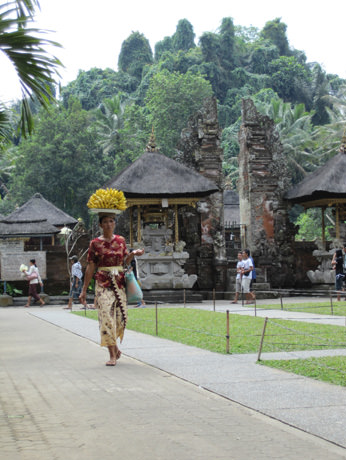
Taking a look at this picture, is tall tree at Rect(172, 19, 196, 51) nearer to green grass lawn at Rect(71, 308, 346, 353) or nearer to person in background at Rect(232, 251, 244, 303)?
person in background at Rect(232, 251, 244, 303)

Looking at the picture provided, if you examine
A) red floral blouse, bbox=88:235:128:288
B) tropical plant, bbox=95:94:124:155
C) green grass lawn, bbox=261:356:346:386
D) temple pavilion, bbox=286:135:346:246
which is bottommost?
green grass lawn, bbox=261:356:346:386

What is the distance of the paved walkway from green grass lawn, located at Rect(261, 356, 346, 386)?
0.68 ft

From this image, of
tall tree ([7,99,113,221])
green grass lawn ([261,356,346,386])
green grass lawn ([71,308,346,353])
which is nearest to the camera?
green grass lawn ([261,356,346,386])

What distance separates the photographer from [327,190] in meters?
23.7

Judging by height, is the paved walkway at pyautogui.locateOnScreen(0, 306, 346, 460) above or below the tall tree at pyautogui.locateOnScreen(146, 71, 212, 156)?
below

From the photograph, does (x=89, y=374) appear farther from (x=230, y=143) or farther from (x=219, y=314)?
(x=230, y=143)

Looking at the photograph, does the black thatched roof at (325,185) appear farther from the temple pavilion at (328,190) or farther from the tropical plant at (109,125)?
the tropical plant at (109,125)

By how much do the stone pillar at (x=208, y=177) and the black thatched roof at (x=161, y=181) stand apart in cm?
170

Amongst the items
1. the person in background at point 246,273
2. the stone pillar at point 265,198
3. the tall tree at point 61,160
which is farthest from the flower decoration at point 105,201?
the tall tree at point 61,160

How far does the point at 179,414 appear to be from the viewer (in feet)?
17.7

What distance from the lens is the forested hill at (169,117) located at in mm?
51156

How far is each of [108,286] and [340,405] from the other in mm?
3652

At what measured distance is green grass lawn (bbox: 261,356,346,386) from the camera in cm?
687

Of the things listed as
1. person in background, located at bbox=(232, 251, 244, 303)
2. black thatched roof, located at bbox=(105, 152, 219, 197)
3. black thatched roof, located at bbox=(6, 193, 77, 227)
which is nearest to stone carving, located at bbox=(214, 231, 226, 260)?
black thatched roof, located at bbox=(105, 152, 219, 197)
